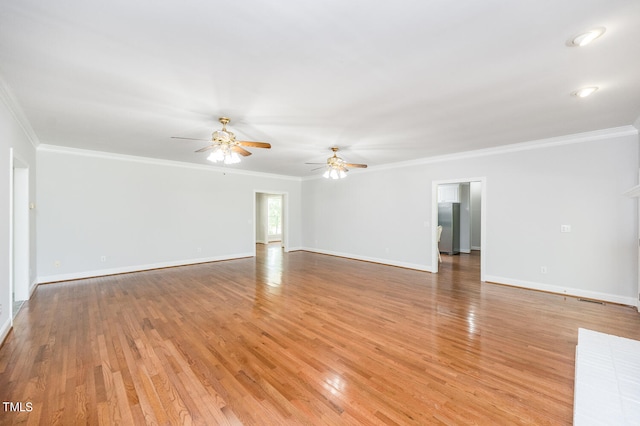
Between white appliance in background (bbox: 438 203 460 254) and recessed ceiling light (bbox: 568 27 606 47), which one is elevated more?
recessed ceiling light (bbox: 568 27 606 47)

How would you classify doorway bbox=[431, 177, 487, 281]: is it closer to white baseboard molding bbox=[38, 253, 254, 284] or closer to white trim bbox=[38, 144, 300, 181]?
white trim bbox=[38, 144, 300, 181]

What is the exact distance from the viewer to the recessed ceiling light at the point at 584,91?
2600 millimetres

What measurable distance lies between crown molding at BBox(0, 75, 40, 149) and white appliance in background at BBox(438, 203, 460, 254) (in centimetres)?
948

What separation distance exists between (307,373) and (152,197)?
5.80 meters

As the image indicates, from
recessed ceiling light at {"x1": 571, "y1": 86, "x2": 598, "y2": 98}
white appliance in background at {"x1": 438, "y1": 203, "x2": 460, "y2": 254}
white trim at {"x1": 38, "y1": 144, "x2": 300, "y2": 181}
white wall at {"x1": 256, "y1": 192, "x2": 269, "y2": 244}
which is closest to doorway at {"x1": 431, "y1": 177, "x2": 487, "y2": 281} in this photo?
white appliance in background at {"x1": 438, "y1": 203, "x2": 460, "y2": 254}

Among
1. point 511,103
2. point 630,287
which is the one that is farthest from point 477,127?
point 630,287

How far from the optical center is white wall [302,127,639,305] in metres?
3.90

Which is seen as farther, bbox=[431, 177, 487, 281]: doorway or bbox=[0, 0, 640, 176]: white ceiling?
bbox=[431, 177, 487, 281]: doorway

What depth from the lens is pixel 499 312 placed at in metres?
3.58

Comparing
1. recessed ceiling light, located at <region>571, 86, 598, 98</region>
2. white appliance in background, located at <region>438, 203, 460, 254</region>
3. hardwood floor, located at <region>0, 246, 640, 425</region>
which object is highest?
recessed ceiling light, located at <region>571, 86, 598, 98</region>

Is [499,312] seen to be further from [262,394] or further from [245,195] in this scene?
[245,195]

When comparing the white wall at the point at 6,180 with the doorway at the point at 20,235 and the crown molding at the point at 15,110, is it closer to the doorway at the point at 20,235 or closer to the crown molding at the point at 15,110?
the crown molding at the point at 15,110

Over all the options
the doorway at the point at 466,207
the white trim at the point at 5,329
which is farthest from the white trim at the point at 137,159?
the doorway at the point at 466,207

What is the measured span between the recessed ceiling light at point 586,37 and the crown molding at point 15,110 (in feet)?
15.8
